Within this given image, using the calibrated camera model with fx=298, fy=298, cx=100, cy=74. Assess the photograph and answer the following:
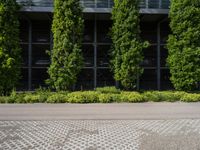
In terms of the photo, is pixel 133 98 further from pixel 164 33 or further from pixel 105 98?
pixel 164 33

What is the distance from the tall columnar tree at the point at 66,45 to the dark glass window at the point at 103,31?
17.4 feet

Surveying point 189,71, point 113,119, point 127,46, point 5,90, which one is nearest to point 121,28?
point 127,46

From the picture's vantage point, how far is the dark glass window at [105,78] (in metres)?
25.0

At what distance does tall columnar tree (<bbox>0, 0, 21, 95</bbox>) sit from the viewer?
19.1 m

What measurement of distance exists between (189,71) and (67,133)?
1303 cm

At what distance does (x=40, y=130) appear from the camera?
9.49 meters

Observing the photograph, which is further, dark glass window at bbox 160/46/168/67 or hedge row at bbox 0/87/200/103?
dark glass window at bbox 160/46/168/67

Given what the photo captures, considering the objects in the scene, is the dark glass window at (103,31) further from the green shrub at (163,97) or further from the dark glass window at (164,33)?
the green shrub at (163,97)

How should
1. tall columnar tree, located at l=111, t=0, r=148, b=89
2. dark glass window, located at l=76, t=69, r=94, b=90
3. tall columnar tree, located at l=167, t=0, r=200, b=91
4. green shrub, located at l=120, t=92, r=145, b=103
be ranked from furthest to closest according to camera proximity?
dark glass window, located at l=76, t=69, r=94, b=90 → tall columnar tree, located at l=111, t=0, r=148, b=89 → tall columnar tree, located at l=167, t=0, r=200, b=91 → green shrub, located at l=120, t=92, r=145, b=103

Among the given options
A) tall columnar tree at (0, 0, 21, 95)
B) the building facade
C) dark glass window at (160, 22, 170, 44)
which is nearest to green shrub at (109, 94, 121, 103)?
tall columnar tree at (0, 0, 21, 95)

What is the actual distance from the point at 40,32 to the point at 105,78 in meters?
6.77

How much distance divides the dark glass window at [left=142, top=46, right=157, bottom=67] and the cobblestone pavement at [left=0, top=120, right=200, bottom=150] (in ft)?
48.4

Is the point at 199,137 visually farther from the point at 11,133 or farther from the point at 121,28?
the point at 121,28

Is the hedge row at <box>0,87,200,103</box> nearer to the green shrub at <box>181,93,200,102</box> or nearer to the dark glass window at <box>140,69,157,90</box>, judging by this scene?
the green shrub at <box>181,93,200,102</box>
